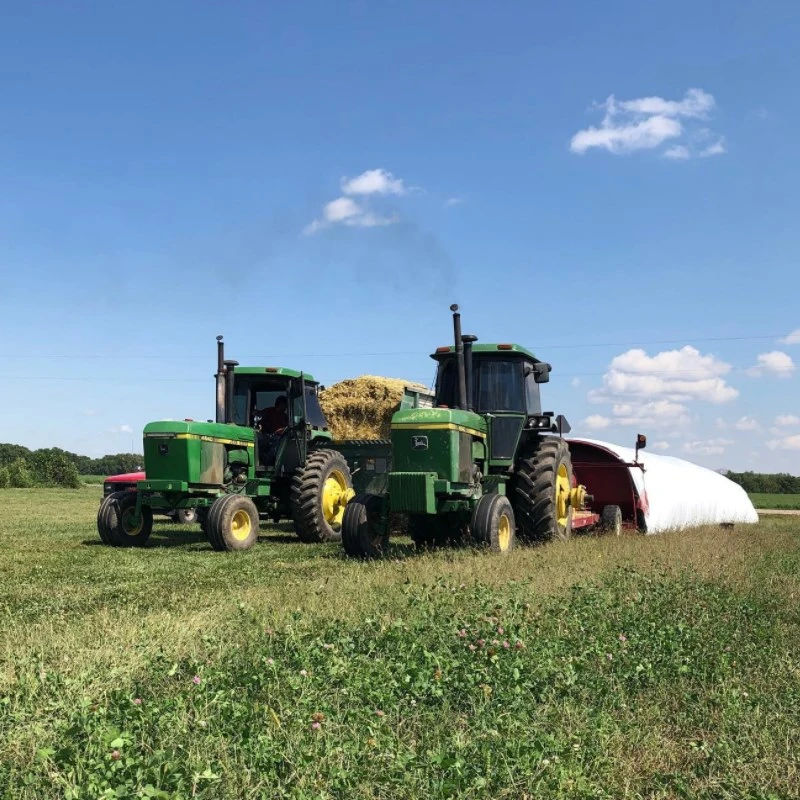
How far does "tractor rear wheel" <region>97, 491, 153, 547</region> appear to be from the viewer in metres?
12.1

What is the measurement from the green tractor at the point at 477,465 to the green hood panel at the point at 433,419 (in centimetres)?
1

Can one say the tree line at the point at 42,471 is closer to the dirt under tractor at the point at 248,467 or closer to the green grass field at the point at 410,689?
the dirt under tractor at the point at 248,467

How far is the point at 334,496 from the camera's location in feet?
43.3

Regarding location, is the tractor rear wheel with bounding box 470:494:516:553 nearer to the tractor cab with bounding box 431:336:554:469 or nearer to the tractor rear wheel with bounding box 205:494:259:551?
the tractor cab with bounding box 431:336:554:469

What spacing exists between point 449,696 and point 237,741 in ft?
3.72

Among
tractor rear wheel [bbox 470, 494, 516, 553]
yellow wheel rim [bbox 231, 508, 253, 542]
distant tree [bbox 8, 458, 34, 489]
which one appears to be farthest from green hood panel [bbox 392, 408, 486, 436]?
distant tree [bbox 8, 458, 34, 489]

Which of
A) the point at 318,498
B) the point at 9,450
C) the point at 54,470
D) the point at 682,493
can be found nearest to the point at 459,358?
the point at 318,498

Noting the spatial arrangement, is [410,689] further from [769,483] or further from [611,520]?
[769,483]

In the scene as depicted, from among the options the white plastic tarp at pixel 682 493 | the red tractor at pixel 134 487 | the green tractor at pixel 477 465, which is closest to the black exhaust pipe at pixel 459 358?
the green tractor at pixel 477 465

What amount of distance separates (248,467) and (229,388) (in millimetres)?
1297

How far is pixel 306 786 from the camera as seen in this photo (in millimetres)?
3090

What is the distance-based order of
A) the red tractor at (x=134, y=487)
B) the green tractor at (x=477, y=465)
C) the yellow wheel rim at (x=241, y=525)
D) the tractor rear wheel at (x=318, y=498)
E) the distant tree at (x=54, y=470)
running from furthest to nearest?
the distant tree at (x=54, y=470) → the red tractor at (x=134, y=487) → the tractor rear wheel at (x=318, y=498) → the yellow wheel rim at (x=241, y=525) → the green tractor at (x=477, y=465)

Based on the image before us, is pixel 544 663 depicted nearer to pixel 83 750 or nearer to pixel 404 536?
pixel 83 750

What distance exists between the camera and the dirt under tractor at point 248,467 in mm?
12000
